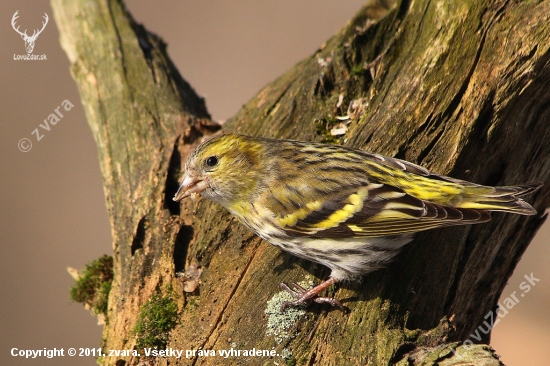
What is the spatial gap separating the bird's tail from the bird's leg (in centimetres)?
114

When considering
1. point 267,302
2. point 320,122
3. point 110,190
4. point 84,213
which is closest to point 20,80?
point 84,213

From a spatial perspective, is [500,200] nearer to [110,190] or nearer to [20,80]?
[110,190]

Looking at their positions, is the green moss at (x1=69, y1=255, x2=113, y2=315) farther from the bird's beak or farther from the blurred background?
the blurred background

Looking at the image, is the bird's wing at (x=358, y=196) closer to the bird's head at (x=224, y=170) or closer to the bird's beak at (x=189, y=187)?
the bird's head at (x=224, y=170)

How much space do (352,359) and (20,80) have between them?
8391 mm

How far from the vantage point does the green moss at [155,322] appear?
416 cm

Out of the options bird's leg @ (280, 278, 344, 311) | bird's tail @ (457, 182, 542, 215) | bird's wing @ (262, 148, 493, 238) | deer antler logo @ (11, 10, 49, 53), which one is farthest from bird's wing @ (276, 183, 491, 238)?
deer antler logo @ (11, 10, 49, 53)

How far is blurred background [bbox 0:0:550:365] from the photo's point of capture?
785cm

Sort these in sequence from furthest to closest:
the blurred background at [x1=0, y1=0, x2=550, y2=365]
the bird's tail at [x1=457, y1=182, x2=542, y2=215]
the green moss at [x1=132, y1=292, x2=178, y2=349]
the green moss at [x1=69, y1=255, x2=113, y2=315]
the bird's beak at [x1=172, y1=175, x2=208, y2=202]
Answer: the blurred background at [x1=0, y1=0, x2=550, y2=365], the green moss at [x1=69, y1=255, x2=113, y2=315], the bird's beak at [x1=172, y1=175, x2=208, y2=202], the green moss at [x1=132, y1=292, x2=178, y2=349], the bird's tail at [x1=457, y1=182, x2=542, y2=215]

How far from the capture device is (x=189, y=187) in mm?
4488

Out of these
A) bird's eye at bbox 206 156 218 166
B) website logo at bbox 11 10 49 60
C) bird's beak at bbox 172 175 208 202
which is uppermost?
website logo at bbox 11 10 49 60

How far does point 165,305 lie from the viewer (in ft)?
14.1

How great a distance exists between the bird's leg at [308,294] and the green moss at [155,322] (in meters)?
0.88

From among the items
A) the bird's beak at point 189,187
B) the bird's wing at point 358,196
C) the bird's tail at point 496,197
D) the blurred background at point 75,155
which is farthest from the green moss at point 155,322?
the blurred background at point 75,155
